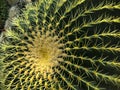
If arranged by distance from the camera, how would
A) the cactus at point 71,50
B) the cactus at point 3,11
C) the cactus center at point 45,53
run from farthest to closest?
the cactus at point 3,11 < the cactus center at point 45,53 < the cactus at point 71,50

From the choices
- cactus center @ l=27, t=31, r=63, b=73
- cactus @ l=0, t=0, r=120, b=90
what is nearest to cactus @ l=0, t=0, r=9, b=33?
cactus @ l=0, t=0, r=120, b=90

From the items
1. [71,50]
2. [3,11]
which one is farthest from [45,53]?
[3,11]

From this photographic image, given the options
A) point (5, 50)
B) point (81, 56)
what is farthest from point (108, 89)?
point (5, 50)

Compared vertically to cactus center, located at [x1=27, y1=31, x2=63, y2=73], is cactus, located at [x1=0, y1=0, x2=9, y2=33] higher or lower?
higher

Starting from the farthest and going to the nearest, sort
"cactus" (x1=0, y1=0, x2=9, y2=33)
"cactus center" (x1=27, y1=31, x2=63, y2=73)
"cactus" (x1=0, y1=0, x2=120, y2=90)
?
1. "cactus" (x1=0, y1=0, x2=9, y2=33)
2. "cactus center" (x1=27, y1=31, x2=63, y2=73)
3. "cactus" (x1=0, y1=0, x2=120, y2=90)

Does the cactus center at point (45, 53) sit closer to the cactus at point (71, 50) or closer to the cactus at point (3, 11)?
the cactus at point (71, 50)

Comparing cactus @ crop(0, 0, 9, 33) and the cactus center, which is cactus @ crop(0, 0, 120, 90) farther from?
cactus @ crop(0, 0, 9, 33)

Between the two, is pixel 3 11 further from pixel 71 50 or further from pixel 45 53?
pixel 71 50

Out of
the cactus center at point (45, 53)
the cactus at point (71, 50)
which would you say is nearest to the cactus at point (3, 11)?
the cactus at point (71, 50)
